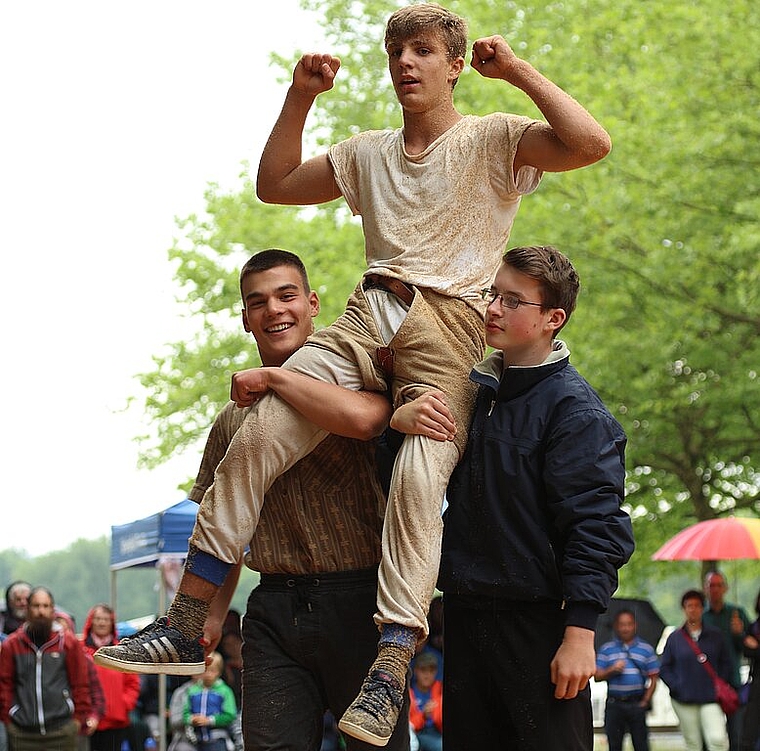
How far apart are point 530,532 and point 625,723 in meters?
9.56

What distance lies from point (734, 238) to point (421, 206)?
11489 millimetres

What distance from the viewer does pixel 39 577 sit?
71.9m

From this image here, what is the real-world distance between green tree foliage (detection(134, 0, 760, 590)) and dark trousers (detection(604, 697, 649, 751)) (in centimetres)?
479

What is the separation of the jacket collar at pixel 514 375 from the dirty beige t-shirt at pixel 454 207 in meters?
0.28

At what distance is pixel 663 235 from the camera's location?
1656 cm

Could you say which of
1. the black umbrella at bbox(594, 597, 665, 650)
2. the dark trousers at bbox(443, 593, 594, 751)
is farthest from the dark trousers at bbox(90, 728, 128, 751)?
the dark trousers at bbox(443, 593, 594, 751)

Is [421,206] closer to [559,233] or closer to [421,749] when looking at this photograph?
[421,749]

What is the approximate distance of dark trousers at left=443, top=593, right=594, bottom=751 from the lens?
3.73 m

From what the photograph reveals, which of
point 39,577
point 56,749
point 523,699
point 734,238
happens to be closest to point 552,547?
point 523,699

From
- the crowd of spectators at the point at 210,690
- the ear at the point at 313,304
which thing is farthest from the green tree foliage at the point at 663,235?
the ear at the point at 313,304

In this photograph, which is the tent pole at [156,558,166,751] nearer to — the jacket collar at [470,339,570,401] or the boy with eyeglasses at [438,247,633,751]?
the boy with eyeglasses at [438,247,633,751]

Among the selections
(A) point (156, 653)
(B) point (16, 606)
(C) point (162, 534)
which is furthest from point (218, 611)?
(B) point (16, 606)

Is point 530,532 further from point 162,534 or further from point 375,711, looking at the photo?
point 162,534

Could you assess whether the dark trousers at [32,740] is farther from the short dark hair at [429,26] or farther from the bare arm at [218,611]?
the short dark hair at [429,26]
